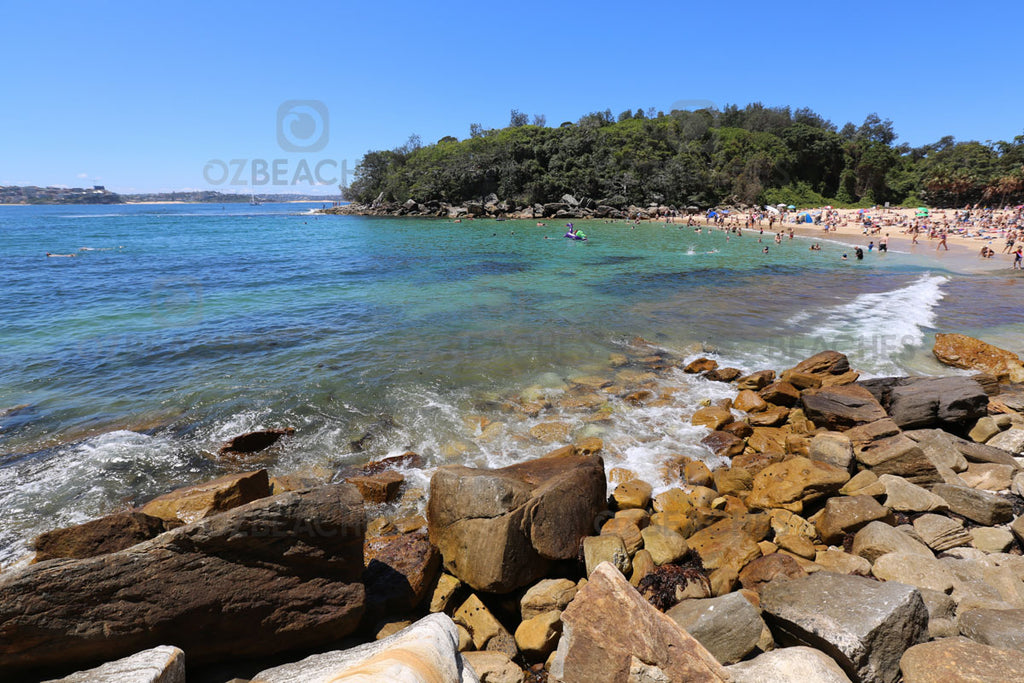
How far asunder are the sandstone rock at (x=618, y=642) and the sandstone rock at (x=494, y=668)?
36 centimetres

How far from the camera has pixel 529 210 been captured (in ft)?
279

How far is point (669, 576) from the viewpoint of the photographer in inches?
205

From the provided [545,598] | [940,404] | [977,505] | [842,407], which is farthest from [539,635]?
[940,404]

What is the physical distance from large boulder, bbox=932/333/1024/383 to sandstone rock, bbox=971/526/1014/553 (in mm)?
8789

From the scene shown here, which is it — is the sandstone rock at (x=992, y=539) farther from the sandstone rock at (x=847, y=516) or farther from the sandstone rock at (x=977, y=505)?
the sandstone rock at (x=847, y=516)

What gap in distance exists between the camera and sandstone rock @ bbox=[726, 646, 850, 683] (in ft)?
11.2

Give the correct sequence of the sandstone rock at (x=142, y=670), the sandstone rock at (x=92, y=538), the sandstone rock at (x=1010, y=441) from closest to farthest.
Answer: the sandstone rock at (x=142, y=670)
the sandstone rock at (x=92, y=538)
the sandstone rock at (x=1010, y=441)

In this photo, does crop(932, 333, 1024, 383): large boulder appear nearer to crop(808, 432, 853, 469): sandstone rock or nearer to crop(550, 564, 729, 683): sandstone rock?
crop(808, 432, 853, 469): sandstone rock

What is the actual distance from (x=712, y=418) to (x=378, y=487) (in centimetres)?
678

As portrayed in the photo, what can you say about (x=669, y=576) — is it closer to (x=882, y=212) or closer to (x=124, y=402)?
(x=124, y=402)

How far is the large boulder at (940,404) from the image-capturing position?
8.52 metres

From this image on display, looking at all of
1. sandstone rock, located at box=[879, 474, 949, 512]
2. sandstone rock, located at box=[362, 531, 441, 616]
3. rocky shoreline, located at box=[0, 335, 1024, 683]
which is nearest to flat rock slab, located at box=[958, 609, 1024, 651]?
rocky shoreline, located at box=[0, 335, 1024, 683]

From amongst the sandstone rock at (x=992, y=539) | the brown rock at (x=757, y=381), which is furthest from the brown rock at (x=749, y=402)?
the sandstone rock at (x=992, y=539)

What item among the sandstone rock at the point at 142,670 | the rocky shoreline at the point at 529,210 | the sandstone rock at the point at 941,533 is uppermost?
the rocky shoreline at the point at 529,210
